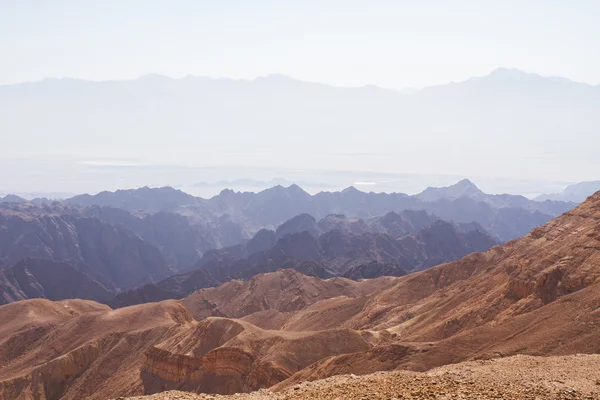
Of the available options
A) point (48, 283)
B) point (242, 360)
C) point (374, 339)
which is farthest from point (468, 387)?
point (48, 283)

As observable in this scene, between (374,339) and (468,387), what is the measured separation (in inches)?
1925

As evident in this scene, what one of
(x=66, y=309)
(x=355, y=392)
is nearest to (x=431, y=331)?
(x=355, y=392)

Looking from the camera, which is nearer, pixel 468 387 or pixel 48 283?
pixel 468 387

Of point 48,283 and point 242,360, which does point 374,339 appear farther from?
point 48,283

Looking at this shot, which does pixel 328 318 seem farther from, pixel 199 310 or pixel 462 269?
pixel 199 310

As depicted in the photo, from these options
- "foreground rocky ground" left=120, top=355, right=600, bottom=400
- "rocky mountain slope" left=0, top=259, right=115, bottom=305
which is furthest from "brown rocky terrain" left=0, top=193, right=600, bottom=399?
"rocky mountain slope" left=0, top=259, right=115, bottom=305

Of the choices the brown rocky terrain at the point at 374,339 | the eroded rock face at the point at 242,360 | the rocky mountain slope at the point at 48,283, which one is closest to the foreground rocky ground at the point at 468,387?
the brown rocky terrain at the point at 374,339

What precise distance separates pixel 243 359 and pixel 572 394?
158 ft

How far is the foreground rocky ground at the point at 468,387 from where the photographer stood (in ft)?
65.8

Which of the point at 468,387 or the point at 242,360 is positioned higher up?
the point at 468,387

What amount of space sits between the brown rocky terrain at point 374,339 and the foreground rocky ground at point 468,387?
0.07 m

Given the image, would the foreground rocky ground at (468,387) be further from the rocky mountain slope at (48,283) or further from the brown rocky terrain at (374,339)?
the rocky mountain slope at (48,283)

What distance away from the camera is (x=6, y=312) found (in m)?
105

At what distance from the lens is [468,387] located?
21.1 metres
